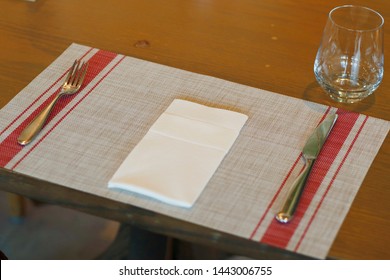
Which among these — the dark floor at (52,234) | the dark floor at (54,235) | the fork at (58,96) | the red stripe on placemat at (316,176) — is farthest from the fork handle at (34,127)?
the dark floor at (52,234)

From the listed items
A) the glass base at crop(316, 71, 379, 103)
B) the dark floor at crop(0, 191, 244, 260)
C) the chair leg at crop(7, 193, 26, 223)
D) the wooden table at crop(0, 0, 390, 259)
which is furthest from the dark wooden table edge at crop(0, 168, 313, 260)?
the chair leg at crop(7, 193, 26, 223)

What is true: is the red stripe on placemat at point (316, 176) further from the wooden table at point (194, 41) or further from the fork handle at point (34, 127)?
the fork handle at point (34, 127)

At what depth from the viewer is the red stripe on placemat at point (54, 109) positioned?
100 centimetres

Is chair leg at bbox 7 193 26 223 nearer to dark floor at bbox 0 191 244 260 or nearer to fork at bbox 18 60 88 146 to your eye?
dark floor at bbox 0 191 244 260

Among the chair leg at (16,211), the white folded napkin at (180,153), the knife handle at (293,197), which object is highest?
the white folded napkin at (180,153)

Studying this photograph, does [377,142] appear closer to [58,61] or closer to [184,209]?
[184,209]

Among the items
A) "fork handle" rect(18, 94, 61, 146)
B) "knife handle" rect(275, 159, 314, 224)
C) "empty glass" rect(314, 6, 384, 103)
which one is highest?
"empty glass" rect(314, 6, 384, 103)

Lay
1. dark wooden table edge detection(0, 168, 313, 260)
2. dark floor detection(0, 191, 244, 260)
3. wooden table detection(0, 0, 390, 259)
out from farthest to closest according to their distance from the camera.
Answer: dark floor detection(0, 191, 244, 260) < wooden table detection(0, 0, 390, 259) < dark wooden table edge detection(0, 168, 313, 260)

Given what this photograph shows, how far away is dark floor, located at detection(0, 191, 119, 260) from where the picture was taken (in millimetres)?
1864

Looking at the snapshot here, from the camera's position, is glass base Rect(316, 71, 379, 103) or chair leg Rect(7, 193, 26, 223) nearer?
glass base Rect(316, 71, 379, 103)

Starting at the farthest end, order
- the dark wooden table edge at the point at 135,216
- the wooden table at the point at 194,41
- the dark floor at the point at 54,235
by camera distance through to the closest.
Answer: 1. the dark floor at the point at 54,235
2. the wooden table at the point at 194,41
3. the dark wooden table edge at the point at 135,216

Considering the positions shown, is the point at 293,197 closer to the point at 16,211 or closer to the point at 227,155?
the point at 227,155

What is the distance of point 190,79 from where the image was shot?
1.15m

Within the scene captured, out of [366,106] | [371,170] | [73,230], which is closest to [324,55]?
[366,106]
